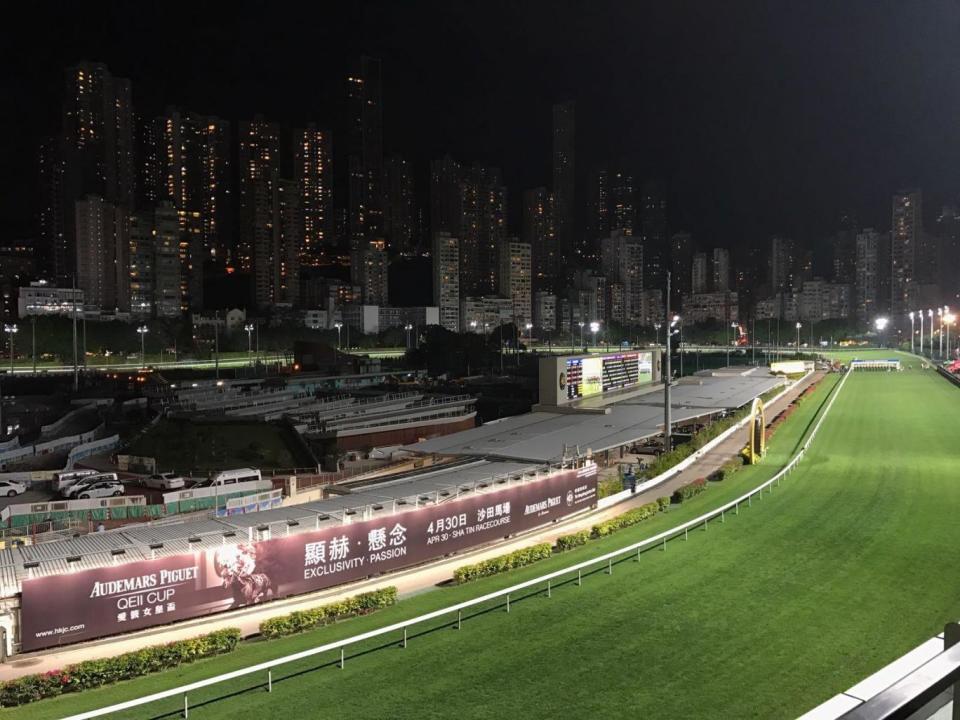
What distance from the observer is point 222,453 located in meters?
40.4

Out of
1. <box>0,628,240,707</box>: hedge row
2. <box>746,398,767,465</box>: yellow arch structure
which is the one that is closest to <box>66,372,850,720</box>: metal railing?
<box>0,628,240,707</box>: hedge row

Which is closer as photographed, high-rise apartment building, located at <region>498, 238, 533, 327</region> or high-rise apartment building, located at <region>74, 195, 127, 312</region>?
high-rise apartment building, located at <region>74, 195, 127, 312</region>

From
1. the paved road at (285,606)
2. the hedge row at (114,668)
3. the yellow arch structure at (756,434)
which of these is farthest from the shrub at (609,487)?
the hedge row at (114,668)

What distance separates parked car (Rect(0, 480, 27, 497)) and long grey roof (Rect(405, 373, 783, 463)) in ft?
56.3

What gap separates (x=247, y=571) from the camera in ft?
43.7

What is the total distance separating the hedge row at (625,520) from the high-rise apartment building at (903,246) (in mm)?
174988

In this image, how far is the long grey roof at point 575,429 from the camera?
25922 millimetres

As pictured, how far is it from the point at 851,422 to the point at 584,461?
2039cm

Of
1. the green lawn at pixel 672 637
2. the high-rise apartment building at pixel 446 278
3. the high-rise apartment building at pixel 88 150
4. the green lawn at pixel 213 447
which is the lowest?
the green lawn at pixel 213 447

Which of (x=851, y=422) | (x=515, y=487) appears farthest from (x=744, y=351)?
(x=515, y=487)

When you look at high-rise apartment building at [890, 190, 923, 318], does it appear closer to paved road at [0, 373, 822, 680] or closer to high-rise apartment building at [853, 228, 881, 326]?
high-rise apartment building at [853, 228, 881, 326]

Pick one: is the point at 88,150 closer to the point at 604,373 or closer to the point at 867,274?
the point at 604,373

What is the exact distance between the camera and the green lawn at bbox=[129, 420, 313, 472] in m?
38.8

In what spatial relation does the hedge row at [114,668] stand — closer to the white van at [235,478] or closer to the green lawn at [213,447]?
the white van at [235,478]
